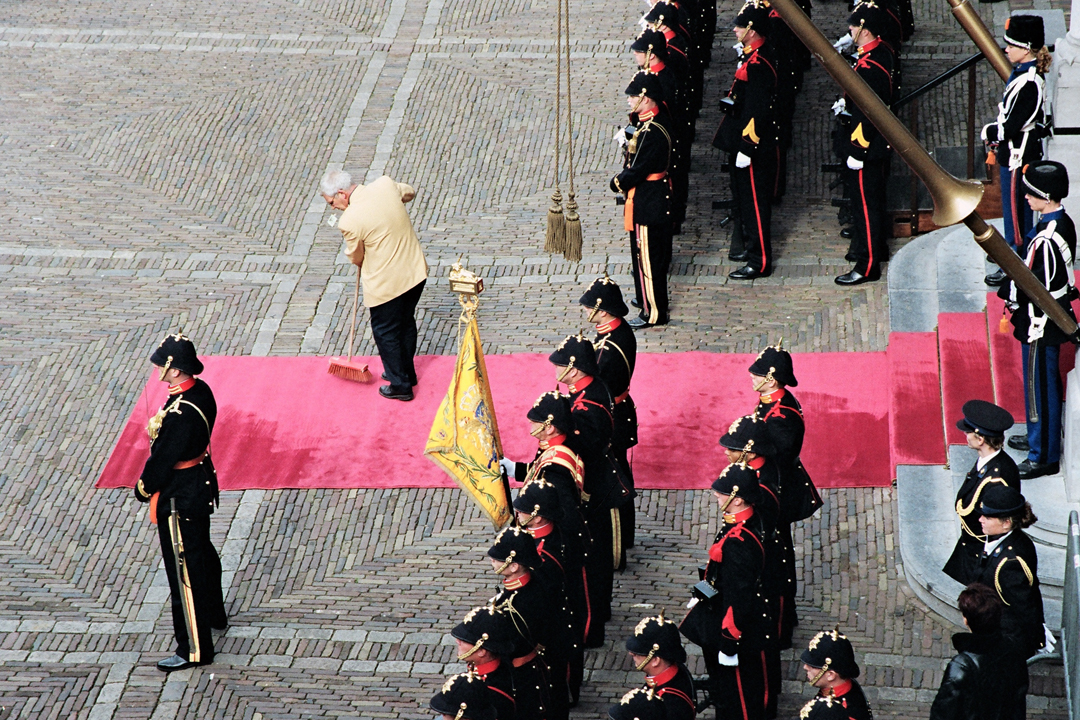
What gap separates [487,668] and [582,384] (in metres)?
2.27

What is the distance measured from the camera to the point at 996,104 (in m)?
15.1

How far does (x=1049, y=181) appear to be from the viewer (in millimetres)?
9500

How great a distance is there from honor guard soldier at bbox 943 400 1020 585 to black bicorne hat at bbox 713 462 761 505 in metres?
1.28

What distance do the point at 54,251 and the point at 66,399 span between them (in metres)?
2.40

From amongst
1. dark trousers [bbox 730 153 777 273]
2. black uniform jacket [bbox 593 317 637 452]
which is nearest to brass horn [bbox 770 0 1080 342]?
black uniform jacket [bbox 593 317 637 452]

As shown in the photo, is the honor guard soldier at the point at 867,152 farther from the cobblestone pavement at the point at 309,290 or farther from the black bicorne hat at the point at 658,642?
the black bicorne hat at the point at 658,642

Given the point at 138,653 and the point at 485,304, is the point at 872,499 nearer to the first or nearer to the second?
the point at 485,304

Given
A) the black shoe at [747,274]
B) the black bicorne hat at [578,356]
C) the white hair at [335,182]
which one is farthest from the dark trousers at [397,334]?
the black shoe at [747,274]

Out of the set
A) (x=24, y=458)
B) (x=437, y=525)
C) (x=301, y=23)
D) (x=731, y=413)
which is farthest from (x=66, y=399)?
(x=301, y=23)

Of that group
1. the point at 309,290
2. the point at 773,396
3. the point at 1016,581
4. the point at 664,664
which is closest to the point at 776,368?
the point at 773,396

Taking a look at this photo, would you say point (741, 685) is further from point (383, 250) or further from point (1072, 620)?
point (383, 250)

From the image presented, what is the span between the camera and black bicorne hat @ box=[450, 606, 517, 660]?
7699 mm

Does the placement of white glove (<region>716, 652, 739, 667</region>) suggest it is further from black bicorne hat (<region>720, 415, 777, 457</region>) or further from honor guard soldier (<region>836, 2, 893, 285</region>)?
honor guard soldier (<region>836, 2, 893, 285</region>)

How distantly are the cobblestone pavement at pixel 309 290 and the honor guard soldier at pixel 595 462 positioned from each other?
0.38 metres
